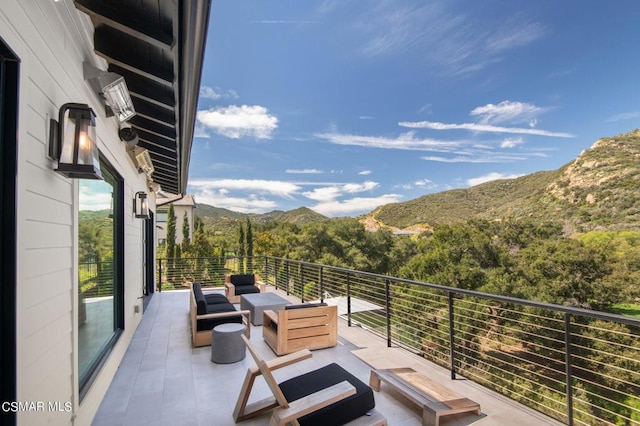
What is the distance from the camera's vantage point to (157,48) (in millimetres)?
2320

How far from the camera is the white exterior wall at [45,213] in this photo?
1344mm

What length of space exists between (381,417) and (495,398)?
3.90 feet

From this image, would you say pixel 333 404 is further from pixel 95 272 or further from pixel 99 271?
pixel 99 271

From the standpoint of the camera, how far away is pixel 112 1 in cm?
184

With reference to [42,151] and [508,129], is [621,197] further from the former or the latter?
[42,151]

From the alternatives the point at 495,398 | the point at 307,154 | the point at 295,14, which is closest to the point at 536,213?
the point at 307,154

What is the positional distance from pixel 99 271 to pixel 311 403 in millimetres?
2256

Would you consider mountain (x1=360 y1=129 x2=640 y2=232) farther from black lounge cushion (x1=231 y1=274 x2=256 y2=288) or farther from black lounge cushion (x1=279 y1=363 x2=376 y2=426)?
black lounge cushion (x1=279 y1=363 x2=376 y2=426)

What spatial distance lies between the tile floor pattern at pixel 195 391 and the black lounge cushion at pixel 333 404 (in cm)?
38

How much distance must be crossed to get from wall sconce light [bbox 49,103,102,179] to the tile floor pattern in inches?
79.4

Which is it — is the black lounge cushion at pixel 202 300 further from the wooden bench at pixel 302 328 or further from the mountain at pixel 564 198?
the mountain at pixel 564 198

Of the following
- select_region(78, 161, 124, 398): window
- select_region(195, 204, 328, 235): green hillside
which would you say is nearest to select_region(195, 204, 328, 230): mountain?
select_region(195, 204, 328, 235): green hillside

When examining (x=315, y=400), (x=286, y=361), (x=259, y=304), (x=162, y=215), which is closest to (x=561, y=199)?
(x=259, y=304)

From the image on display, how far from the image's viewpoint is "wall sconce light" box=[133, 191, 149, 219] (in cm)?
488
